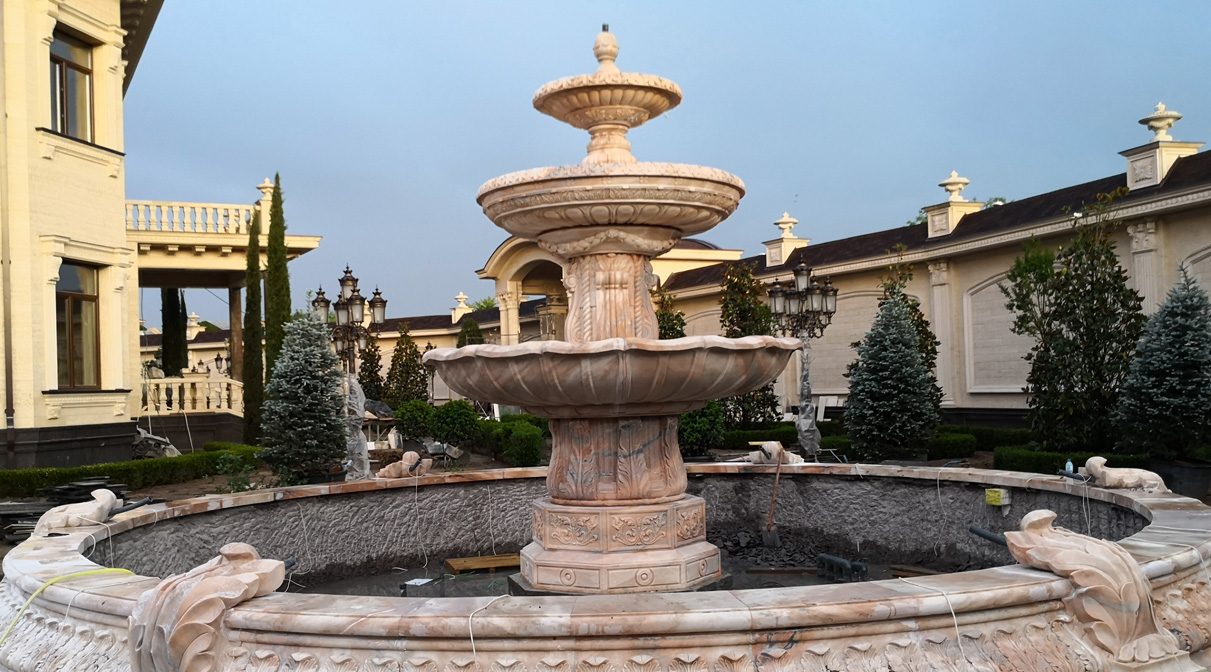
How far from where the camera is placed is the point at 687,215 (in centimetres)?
668

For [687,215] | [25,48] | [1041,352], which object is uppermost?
[25,48]

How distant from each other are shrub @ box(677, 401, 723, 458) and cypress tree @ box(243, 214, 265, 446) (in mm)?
10201

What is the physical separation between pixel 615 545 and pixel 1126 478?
12.6 feet

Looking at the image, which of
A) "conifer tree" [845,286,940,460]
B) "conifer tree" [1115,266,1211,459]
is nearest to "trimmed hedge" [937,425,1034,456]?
"conifer tree" [845,286,940,460]

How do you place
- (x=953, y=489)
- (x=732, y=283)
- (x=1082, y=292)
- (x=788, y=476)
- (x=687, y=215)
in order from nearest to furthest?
(x=687, y=215) < (x=953, y=489) < (x=788, y=476) < (x=1082, y=292) < (x=732, y=283)

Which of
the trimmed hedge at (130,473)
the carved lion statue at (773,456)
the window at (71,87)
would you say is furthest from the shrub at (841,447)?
the window at (71,87)

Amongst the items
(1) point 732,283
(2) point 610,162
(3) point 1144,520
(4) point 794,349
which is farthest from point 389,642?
(1) point 732,283

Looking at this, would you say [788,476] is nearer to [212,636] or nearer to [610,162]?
[610,162]

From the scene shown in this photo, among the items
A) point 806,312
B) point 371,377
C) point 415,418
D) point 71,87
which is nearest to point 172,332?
point 371,377

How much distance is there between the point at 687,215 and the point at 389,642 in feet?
12.7

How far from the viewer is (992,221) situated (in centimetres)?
2061

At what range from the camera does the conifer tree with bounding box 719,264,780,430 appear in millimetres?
24094

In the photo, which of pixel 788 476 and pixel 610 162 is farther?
pixel 788 476

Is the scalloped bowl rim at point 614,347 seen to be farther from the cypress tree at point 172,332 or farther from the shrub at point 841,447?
the cypress tree at point 172,332
